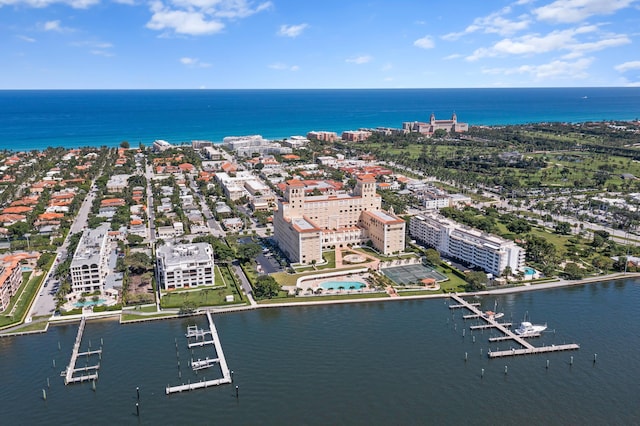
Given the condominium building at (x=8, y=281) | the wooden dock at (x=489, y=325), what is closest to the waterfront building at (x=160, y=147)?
the condominium building at (x=8, y=281)

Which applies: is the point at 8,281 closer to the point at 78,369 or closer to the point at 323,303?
the point at 78,369

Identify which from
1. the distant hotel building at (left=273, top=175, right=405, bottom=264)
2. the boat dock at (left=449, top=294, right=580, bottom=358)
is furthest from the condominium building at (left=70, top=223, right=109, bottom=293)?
the boat dock at (left=449, top=294, right=580, bottom=358)

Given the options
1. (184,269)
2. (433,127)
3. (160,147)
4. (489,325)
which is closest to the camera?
(489,325)

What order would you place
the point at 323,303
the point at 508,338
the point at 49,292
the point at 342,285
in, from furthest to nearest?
1. the point at 342,285
2. the point at 49,292
3. the point at 323,303
4. the point at 508,338

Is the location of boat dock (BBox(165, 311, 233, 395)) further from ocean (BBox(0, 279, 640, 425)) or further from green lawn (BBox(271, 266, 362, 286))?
green lawn (BBox(271, 266, 362, 286))

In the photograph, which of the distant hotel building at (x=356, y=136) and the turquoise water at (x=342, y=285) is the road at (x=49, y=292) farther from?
the distant hotel building at (x=356, y=136)

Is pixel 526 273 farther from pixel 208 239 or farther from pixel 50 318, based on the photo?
pixel 50 318

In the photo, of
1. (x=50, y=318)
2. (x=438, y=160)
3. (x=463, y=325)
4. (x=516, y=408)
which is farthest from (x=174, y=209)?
(x=438, y=160)

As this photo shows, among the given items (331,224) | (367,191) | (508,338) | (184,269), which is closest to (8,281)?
(184,269)
